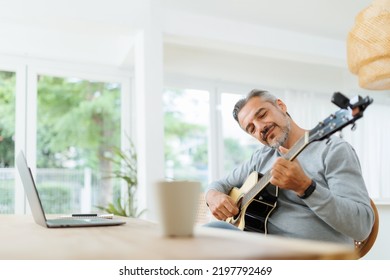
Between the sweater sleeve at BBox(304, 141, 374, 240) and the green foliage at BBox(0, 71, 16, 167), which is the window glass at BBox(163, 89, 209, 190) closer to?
the green foliage at BBox(0, 71, 16, 167)

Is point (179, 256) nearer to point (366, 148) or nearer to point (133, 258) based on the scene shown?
point (133, 258)

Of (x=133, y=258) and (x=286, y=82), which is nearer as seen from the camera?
(x=133, y=258)

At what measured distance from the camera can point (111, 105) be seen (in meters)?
4.28

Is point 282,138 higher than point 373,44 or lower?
lower

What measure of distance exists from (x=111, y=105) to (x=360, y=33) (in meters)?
2.63

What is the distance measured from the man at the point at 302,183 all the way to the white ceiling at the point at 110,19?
202cm

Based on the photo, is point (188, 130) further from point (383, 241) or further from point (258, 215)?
point (258, 215)

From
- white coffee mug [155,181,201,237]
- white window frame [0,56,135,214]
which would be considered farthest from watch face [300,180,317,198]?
white window frame [0,56,135,214]

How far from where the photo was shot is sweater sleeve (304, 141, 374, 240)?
1.17 m

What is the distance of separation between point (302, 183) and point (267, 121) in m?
0.45

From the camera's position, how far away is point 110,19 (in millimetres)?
3334

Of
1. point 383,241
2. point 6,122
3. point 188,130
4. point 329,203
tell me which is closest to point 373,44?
point 329,203

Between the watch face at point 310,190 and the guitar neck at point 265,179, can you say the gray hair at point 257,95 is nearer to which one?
the guitar neck at point 265,179
